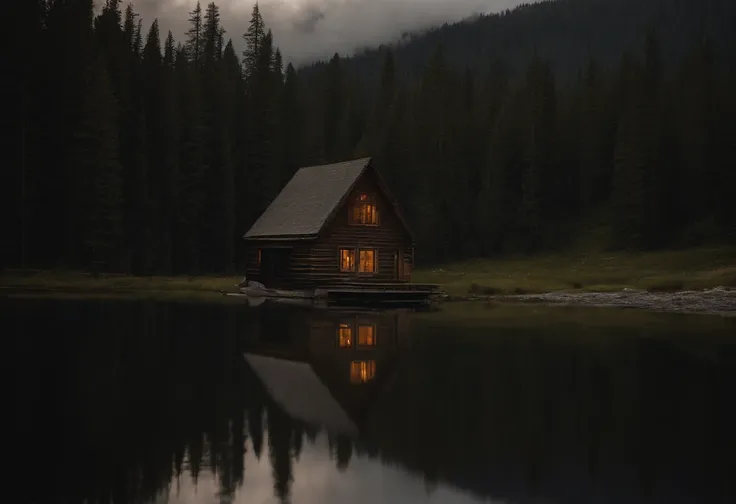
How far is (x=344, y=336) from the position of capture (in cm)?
2467

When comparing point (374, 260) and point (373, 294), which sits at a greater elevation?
point (374, 260)

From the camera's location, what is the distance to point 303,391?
14695 mm

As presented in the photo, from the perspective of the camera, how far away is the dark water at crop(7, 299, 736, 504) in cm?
920

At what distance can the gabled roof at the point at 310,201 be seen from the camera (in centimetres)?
4831

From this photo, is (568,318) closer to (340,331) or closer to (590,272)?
(340,331)

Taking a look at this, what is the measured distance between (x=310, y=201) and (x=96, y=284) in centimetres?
1726

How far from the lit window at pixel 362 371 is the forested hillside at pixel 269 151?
160 feet

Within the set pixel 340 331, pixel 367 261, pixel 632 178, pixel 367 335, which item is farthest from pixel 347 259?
pixel 632 178

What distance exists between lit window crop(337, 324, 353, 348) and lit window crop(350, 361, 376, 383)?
11.6 ft

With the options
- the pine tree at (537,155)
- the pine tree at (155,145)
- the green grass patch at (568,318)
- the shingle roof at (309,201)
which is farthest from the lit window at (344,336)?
the pine tree at (537,155)

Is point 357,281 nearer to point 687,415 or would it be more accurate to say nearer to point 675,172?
point 687,415

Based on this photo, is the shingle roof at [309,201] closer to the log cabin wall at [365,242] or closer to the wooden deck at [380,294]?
the log cabin wall at [365,242]

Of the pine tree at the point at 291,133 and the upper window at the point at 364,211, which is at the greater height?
the pine tree at the point at 291,133

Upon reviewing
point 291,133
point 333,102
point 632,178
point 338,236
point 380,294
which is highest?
point 333,102
